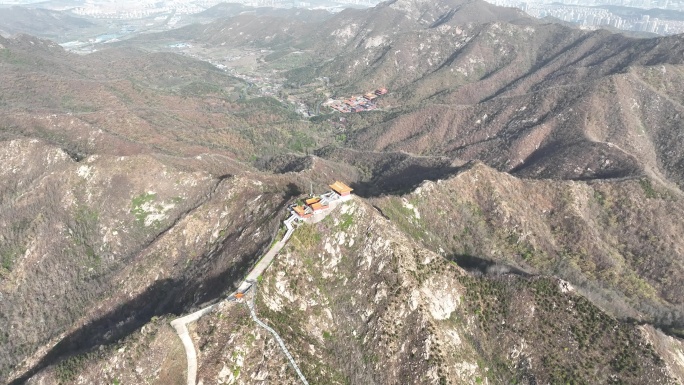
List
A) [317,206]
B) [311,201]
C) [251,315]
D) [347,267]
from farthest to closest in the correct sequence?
[311,201] < [317,206] < [347,267] < [251,315]

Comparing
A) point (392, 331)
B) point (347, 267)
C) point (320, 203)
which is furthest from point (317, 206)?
point (392, 331)

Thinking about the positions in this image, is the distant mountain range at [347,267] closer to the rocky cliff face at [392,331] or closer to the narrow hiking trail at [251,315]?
the rocky cliff face at [392,331]

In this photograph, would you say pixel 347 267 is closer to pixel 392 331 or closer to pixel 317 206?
pixel 317 206

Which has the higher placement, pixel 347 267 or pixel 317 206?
pixel 317 206

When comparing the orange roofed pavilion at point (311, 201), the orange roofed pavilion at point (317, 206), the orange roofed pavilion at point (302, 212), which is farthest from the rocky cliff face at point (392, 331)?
the orange roofed pavilion at point (311, 201)

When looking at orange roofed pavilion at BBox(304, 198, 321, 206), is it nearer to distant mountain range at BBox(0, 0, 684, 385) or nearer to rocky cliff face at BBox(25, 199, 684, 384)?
rocky cliff face at BBox(25, 199, 684, 384)

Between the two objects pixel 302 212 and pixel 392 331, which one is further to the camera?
pixel 302 212

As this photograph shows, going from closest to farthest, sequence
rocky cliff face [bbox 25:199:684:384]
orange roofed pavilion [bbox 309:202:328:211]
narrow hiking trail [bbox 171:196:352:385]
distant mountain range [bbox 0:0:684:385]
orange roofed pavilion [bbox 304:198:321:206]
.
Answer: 1. narrow hiking trail [bbox 171:196:352:385]
2. rocky cliff face [bbox 25:199:684:384]
3. distant mountain range [bbox 0:0:684:385]
4. orange roofed pavilion [bbox 309:202:328:211]
5. orange roofed pavilion [bbox 304:198:321:206]

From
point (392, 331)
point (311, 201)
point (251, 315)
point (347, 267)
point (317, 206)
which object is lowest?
point (392, 331)

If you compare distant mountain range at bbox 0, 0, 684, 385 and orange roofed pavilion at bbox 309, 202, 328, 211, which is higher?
orange roofed pavilion at bbox 309, 202, 328, 211

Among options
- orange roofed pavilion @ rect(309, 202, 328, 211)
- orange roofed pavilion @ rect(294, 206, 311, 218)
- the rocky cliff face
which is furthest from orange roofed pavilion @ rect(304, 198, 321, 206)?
the rocky cliff face
